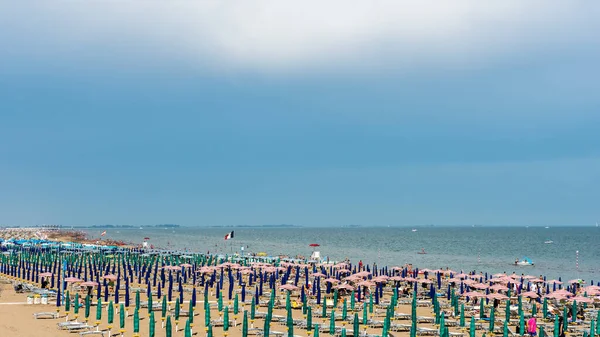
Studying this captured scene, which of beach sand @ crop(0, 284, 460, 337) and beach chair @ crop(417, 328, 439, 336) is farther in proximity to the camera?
beach chair @ crop(417, 328, 439, 336)

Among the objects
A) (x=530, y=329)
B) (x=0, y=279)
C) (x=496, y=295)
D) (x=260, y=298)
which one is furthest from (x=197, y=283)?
(x=530, y=329)

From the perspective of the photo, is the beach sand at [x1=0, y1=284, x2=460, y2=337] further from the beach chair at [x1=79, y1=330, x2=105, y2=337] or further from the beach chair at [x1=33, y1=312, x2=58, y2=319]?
the beach chair at [x1=79, y1=330, x2=105, y2=337]

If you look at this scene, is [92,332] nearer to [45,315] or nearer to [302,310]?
[45,315]

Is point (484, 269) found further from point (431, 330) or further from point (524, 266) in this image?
point (431, 330)

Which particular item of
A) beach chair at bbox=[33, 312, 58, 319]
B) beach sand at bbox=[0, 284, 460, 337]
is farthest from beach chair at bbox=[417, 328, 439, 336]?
beach chair at bbox=[33, 312, 58, 319]

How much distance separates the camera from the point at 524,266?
8269cm

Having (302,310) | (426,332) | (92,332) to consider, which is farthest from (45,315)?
(426,332)

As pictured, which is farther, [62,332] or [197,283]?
[197,283]

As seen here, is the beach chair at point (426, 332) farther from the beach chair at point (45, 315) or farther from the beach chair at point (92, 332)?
the beach chair at point (45, 315)

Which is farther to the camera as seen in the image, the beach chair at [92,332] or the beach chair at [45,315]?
the beach chair at [45,315]

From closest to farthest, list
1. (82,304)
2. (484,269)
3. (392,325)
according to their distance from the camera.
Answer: (392,325) → (82,304) → (484,269)

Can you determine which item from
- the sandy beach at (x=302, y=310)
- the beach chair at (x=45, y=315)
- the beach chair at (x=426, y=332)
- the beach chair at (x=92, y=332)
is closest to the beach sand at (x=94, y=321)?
the sandy beach at (x=302, y=310)

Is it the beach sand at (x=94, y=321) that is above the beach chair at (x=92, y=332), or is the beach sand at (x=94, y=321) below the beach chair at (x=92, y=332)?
below

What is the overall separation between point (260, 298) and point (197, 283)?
429 inches
